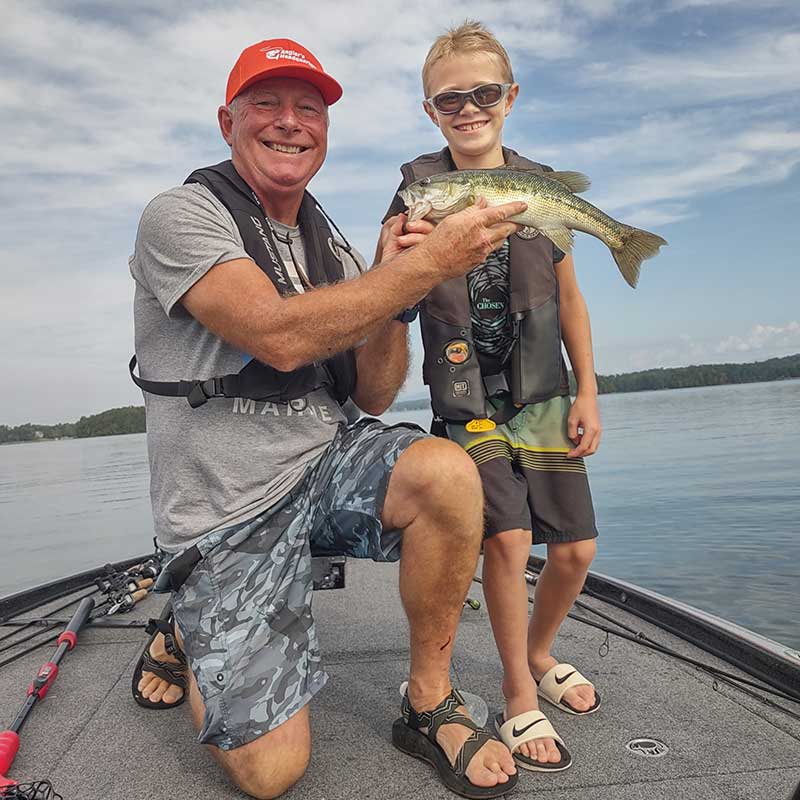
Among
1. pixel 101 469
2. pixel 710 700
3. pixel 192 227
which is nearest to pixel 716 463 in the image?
pixel 710 700

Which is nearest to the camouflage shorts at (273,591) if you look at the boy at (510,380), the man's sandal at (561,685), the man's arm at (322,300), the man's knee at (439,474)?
the man's knee at (439,474)

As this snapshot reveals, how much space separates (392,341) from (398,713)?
1.59 metres

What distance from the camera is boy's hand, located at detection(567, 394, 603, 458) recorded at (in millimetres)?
A: 3232

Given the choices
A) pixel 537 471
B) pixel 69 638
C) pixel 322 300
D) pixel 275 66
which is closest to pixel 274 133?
pixel 275 66

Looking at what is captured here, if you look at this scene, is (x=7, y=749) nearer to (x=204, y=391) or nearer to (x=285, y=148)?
(x=204, y=391)

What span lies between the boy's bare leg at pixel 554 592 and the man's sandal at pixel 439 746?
0.61 m

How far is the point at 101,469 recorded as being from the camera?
3419 cm

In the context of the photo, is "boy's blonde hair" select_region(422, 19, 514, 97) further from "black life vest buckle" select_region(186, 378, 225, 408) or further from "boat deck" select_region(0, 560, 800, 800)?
"boat deck" select_region(0, 560, 800, 800)

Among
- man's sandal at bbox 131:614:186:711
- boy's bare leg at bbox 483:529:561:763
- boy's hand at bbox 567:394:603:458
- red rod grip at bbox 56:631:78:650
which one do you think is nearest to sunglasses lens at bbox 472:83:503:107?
boy's hand at bbox 567:394:603:458

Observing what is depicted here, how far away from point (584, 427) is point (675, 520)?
962 cm

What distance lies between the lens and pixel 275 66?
3059mm

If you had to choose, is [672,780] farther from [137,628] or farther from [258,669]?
[137,628]

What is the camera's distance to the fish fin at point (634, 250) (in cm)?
339

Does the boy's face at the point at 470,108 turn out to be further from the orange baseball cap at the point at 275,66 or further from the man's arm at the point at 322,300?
the man's arm at the point at 322,300
